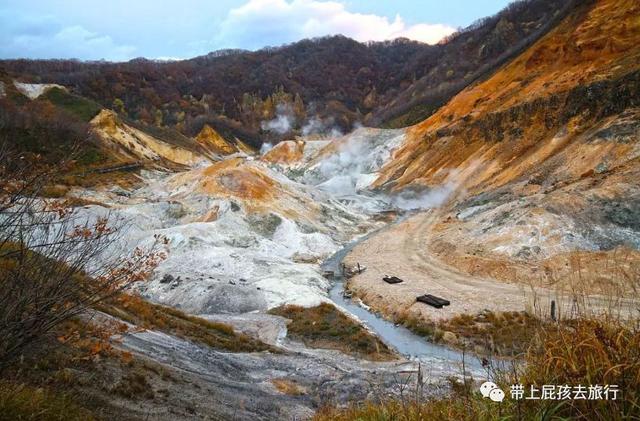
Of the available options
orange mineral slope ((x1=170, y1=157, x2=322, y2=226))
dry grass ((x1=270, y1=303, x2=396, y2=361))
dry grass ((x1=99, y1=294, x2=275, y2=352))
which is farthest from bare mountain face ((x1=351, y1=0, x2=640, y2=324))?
dry grass ((x1=99, y1=294, x2=275, y2=352))

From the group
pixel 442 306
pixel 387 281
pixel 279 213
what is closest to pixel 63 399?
pixel 442 306

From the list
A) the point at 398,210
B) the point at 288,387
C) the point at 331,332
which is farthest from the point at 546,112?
the point at 288,387

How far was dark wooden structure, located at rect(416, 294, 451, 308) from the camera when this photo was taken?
1014 inches

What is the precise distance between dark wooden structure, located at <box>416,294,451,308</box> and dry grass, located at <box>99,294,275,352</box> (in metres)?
11.0

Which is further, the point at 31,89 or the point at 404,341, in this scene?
the point at 31,89

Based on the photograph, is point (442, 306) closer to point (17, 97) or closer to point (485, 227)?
point (485, 227)

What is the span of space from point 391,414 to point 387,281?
90.2 ft

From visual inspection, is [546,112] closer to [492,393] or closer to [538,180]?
[538,180]

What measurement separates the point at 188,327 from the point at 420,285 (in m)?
16.9

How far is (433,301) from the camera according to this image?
85.4 ft

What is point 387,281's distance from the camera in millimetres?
31562

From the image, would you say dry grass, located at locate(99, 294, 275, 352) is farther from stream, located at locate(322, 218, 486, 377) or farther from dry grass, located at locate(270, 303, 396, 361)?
stream, located at locate(322, 218, 486, 377)

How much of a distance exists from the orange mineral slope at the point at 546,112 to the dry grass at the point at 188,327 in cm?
3419

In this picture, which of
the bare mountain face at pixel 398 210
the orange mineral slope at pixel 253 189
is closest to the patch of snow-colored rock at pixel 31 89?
the bare mountain face at pixel 398 210
